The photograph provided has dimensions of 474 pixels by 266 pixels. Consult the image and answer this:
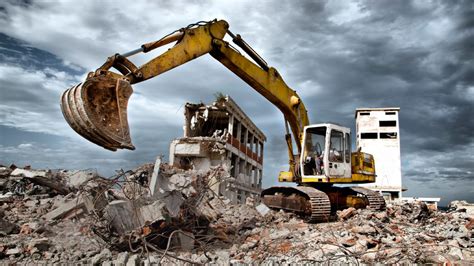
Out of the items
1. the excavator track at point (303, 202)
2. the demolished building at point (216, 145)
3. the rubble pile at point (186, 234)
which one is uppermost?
the demolished building at point (216, 145)

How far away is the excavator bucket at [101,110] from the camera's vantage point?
515cm

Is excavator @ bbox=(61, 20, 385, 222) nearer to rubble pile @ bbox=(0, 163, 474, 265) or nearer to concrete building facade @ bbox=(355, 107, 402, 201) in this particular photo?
rubble pile @ bbox=(0, 163, 474, 265)

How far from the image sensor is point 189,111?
22.1 m

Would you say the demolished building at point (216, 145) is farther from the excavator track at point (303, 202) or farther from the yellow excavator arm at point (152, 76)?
the yellow excavator arm at point (152, 76)

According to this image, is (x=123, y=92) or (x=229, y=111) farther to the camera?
(x=229, y=111)

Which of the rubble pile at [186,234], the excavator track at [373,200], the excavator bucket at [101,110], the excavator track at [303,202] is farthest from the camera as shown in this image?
the excavator track at [373,200]

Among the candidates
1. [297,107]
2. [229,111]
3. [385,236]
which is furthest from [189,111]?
[385,236]

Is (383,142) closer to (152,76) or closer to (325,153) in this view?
(325,153)

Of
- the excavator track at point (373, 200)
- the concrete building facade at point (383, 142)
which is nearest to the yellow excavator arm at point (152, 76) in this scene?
the excavator track at point (373, 200)

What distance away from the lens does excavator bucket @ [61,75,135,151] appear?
16.9 ft

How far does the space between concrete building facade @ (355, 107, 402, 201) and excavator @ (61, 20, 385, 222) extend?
41.2ft

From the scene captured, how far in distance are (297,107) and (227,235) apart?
444 cm

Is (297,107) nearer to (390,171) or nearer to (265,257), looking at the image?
(265,257)

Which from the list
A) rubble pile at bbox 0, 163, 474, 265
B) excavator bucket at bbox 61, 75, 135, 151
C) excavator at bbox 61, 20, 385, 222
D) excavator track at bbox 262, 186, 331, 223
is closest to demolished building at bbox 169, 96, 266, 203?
excavator track at bbox 262, 186, 331, 223
